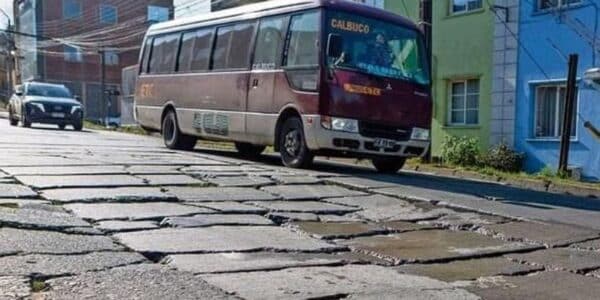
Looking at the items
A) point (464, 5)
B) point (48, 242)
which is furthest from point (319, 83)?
point (464, 5)

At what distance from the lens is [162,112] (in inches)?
605

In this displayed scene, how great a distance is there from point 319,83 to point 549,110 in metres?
8.05

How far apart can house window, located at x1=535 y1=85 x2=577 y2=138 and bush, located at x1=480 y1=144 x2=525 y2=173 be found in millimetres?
760

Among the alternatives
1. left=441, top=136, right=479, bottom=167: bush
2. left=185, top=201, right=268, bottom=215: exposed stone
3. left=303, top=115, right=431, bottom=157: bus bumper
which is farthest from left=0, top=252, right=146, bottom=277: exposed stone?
left=441, top=136, right=479, bottom=167: bush

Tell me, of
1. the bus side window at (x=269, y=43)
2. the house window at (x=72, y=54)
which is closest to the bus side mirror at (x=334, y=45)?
the bus side window at (x=269, y=43)

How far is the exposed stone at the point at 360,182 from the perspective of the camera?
9056 millimetres

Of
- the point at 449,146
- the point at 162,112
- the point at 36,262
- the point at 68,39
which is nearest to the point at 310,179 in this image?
the point at 36,262

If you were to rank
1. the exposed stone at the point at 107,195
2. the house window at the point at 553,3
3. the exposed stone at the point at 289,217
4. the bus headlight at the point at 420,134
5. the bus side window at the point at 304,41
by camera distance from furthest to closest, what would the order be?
the house window at the point at 553,3 < the bus headlight at the point at 420,134 < the bus side window at the point at 304,41 < the exposed stone at the point at 107,195 < the exposed stone at the point at 289,217

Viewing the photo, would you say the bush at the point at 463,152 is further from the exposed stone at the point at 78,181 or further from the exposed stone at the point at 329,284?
the exposed stone at the point at 329,284

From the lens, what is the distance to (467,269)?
4.62 m

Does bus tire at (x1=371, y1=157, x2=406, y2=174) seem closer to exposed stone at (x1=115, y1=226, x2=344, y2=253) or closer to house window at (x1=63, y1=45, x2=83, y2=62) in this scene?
exposed stone at (x1=115, y1=226, x2=344, y2=253)

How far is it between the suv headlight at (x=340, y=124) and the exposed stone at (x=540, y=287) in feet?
20.4

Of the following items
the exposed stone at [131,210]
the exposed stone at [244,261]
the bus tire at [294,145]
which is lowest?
the exposed stone at [244,261]

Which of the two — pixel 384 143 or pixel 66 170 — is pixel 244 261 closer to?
pixel 66 170
